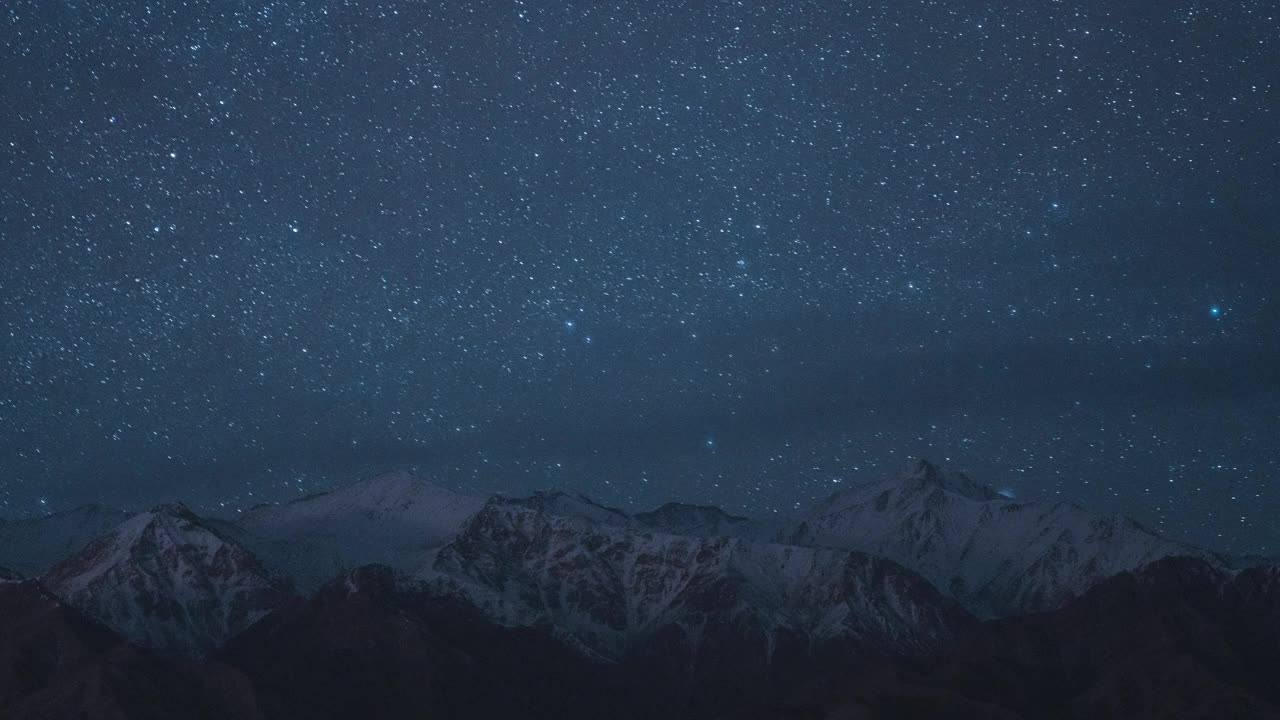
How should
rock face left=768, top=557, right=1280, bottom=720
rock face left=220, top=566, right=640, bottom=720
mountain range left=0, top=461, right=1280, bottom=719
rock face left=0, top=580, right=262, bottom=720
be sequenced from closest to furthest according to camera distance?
1. rock face left=768, top=557, right=1280, bottom=720
2. rock face left=0, top=580, right=262, bottom=720
3. mountain range left=0, top=461, right=1280, bottom=719
4. rock face left=220, top=566, right=640, bottom=720

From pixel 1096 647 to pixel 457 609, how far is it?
282ft

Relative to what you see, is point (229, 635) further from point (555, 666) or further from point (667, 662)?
point (667, 662)

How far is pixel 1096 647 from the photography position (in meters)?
184

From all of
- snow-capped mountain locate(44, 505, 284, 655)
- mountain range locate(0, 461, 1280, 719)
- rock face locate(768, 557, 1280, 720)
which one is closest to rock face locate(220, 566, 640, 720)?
mountain range locate(0, 461, 1280, 719)

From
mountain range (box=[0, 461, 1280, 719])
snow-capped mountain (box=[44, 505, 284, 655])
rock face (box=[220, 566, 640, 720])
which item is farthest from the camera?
snow-capped mountain (box=[44, 505, 284, 655])

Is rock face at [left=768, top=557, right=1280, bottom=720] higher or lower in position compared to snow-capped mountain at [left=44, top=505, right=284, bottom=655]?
lower

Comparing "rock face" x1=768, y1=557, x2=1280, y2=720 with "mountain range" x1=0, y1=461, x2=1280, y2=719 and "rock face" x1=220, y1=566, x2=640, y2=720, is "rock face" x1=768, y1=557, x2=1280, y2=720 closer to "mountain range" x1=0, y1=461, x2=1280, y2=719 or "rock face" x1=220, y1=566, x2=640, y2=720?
"mountain range" x1=0, y1=461, x2=1280, y2=719

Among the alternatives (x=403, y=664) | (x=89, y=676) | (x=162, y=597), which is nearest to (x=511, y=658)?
(x=403, y=664)

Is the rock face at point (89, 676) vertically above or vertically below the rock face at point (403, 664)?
above

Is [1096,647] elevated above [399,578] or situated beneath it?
situated beneath

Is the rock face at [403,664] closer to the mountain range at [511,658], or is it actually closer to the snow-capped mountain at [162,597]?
the mountain range at [511,658]

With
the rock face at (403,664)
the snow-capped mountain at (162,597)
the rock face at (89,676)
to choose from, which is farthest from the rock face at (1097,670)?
the snow-capped mountain at (162,597)

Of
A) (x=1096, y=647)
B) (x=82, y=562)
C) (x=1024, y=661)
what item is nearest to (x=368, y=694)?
(x=82, y=562)

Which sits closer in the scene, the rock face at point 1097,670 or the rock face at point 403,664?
the rock face at point 1097,670
